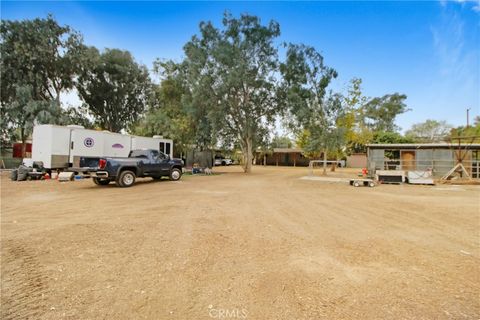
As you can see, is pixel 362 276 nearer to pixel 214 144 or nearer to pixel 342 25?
pixel 342 25

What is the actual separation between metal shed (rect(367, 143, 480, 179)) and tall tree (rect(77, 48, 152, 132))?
82.1 ft

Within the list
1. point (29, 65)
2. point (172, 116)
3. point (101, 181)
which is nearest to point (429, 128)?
point (172, 116)

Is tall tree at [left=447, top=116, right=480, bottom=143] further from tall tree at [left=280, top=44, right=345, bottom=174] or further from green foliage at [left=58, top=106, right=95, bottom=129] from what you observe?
green foliage at [left=58, top=106, right=95, bottom=129]

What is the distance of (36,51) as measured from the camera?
2248 centimetres

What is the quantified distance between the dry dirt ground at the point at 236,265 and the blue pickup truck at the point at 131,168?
4742 mm

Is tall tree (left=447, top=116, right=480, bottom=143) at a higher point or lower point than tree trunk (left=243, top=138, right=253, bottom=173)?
higher

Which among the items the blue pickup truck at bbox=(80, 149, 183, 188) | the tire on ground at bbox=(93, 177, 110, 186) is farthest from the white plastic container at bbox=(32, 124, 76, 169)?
the tire on ground at bbox=(93, 177, 110, 186)

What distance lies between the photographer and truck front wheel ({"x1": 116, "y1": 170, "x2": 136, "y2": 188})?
1234 cm

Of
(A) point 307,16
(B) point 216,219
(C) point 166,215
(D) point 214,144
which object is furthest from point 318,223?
(D) point 214,144

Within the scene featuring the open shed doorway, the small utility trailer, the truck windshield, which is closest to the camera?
the truck windshield

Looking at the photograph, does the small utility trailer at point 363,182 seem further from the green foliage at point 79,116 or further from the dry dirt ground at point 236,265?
the green foliage at point 79,116

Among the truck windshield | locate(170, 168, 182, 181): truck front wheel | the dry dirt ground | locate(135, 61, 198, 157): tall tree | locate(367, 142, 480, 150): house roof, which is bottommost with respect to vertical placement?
the dry dirt ground

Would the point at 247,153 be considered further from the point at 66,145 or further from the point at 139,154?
the point at 66,145

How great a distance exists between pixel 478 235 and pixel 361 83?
21.8m
